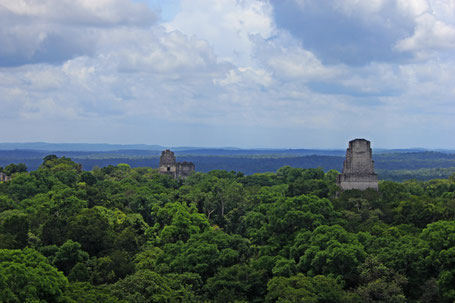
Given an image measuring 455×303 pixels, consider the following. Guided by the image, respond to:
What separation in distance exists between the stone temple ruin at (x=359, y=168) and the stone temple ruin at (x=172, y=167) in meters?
46.5

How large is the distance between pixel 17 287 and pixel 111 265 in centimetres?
1191

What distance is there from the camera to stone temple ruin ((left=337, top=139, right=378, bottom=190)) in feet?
196

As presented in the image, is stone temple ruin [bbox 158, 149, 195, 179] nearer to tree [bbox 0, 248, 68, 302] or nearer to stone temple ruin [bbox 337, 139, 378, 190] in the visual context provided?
stone temple ruin [bbox 337, 139, 378, 190]

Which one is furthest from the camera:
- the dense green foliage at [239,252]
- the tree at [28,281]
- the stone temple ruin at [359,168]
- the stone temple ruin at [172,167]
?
the stone temple ruin at [172,167]

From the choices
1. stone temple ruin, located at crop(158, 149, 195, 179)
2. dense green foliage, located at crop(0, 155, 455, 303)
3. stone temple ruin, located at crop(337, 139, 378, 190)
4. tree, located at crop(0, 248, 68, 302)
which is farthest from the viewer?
stone temple ruin, located at crop(158, 149, 195, 179)

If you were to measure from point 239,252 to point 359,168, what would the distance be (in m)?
21.6

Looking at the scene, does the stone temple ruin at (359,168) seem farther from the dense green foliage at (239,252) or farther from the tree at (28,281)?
the tree at (28,281)

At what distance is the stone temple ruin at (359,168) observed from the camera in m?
59.8

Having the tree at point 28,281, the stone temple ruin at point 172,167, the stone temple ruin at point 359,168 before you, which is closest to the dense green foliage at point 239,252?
the tree at point 28,281

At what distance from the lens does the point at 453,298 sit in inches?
1300

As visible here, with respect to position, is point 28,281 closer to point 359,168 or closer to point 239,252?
point 239,252

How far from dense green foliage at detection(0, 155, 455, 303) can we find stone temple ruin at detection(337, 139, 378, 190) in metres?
1.79

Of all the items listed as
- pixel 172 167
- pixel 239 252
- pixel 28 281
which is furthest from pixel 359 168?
pixel 172 167

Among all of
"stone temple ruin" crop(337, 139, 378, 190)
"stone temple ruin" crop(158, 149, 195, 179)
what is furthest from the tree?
"stone temple ruin" crop(158, 149, 195, 179)
